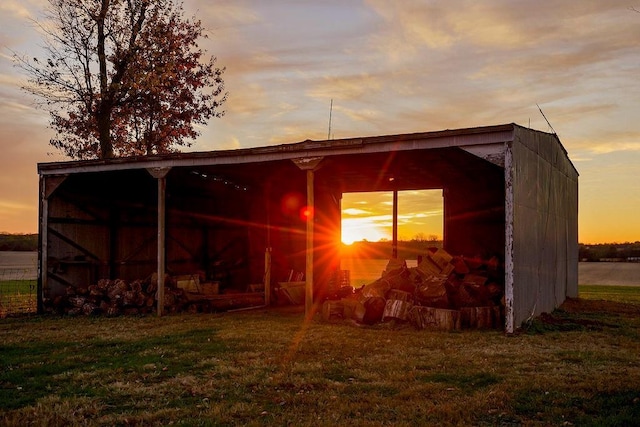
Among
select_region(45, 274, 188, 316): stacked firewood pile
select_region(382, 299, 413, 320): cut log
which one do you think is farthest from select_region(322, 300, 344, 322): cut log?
select_region(45, 274, 188, 316): stacked firewood pile

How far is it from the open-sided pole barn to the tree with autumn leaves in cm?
709

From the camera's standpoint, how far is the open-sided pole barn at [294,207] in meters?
11.6

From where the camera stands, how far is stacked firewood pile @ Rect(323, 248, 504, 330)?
1152cm

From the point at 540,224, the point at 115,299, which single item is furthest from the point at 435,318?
the point at 115,299

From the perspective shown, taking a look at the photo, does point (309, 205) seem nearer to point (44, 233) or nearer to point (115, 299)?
point (115, 299)

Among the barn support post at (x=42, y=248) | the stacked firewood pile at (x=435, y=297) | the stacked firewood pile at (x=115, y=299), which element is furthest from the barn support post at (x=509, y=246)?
the barn support post at (x=42, y=248)

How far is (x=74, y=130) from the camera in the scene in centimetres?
2428

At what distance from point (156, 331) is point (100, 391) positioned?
500 cm

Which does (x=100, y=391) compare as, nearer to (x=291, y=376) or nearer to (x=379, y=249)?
(x=291, y=376)

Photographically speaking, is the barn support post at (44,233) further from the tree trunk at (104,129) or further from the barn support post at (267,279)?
the tree trunk at (104,129)

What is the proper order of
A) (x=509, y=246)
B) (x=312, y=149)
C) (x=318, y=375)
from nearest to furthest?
(x=318, y=375) < (x=509, y=246) < (x=312, y=149)

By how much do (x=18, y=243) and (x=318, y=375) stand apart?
62.0 metres

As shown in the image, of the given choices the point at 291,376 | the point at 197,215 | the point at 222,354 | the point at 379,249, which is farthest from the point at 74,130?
the point at 379,249

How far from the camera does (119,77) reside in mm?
23078
